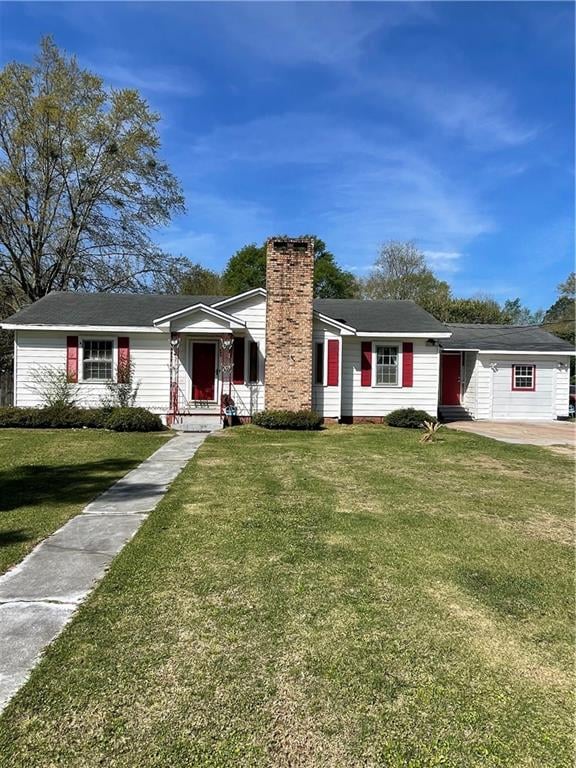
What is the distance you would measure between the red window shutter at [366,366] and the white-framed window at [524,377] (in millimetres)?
6063

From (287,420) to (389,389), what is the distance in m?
4.02

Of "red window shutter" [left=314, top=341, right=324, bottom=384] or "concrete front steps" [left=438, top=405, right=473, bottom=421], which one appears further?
"concrete front steps" [left=438, top=405, right=473, bottom=421]

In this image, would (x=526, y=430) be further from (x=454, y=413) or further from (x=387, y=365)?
(x=387, y=365)

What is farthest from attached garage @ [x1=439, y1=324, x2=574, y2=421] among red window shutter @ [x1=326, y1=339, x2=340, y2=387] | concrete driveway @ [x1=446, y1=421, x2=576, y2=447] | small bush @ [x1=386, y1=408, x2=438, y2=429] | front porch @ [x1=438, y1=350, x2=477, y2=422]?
red window shutter @ [x1=326, y1=339, x2=340, y2=387]

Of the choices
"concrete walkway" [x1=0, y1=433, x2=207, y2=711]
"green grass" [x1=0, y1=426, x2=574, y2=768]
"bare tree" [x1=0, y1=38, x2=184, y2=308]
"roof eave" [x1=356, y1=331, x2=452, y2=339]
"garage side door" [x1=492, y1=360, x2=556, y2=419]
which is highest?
"bare tree" [x1=0, y1=38, x2=184, y2=308]

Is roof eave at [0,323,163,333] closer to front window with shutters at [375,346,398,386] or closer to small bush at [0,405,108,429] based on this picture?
small bush at [0,405,108,429]

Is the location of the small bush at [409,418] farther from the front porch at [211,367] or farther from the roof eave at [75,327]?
the roof eave at [75,327]

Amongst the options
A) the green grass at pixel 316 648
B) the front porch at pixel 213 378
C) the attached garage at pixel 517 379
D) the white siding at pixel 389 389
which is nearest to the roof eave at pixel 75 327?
the front porch at pixel 213 378

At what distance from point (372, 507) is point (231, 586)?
2.72m

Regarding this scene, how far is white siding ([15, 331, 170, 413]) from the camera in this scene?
15.0 m

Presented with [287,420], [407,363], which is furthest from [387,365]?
[287,420]

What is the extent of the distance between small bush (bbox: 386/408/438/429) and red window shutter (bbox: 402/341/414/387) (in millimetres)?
1094

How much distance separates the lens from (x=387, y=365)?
16.4 meters

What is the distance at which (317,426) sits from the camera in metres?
14.6
